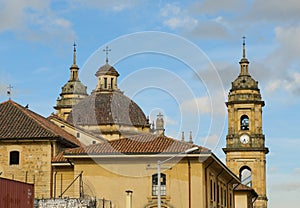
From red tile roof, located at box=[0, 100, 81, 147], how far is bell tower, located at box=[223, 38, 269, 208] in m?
42.2

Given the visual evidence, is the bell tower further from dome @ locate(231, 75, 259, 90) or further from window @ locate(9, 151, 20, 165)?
window @ locate(9, 151, 20, 165)

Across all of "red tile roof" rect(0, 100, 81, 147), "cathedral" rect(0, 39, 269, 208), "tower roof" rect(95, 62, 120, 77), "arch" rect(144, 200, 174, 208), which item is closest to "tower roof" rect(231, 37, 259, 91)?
"tower roof" rect(95, 62, 120, 77)

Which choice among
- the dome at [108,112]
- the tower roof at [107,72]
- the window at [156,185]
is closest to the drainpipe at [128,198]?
the window at [156,185]

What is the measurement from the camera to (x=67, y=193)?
56.0 metres

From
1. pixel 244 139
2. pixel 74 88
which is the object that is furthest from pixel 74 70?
pixel 244 139

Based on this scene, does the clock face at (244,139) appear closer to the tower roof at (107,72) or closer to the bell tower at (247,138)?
the bell tower at (247,138)

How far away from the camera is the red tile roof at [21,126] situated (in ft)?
190

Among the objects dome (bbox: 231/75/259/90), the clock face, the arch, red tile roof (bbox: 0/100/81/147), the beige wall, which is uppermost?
dome (bbox: 231/75/259/90)

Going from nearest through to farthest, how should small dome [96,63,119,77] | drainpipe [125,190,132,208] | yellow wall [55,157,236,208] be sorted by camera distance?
drainpipe [125,190,132,208], yellow wall [55,157,236,208], small dome [96,63,119,77]

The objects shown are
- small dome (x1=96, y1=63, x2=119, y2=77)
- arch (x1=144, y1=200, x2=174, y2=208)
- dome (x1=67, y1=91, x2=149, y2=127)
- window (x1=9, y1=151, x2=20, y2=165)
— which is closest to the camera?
arch (x1=144, y1=200, x2=174, y2=208)

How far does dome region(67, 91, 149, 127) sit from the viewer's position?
8481 cm

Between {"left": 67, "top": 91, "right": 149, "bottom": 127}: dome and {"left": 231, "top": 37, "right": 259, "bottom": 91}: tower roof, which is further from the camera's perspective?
{"left": 231, "top": 37, "right": 259, "bottom": 91}: tower roof

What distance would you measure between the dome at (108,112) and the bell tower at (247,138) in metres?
19.4

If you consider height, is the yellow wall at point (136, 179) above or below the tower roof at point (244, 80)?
below
